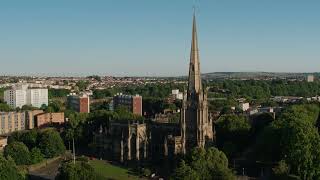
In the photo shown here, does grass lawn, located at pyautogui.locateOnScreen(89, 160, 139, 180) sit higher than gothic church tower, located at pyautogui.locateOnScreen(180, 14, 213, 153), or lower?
lower

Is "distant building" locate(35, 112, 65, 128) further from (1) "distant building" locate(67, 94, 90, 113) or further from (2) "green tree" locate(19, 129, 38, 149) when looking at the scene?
Result: (2) "green tree" locate(19, 129, 38, 149)

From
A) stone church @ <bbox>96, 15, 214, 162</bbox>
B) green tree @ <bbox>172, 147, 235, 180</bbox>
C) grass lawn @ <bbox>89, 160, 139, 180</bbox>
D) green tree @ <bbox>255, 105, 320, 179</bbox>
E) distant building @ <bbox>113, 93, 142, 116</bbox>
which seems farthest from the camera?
distant building @ <bbox>113, 93, 142, 116</bbox>

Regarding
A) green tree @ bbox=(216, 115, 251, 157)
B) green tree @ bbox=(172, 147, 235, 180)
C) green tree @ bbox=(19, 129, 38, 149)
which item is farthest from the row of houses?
green tree @ bbox=(172, 147, 235, 180)

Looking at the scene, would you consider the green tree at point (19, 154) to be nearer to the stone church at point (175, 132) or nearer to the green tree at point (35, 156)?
the green tree at point (35, 156)

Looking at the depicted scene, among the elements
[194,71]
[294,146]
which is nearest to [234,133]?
[194,71]

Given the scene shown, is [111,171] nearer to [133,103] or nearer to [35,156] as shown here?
[35,156]

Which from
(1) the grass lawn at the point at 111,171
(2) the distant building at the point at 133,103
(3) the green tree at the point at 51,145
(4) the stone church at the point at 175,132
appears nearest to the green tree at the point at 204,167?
(4) the stone church at the point at 175,132
